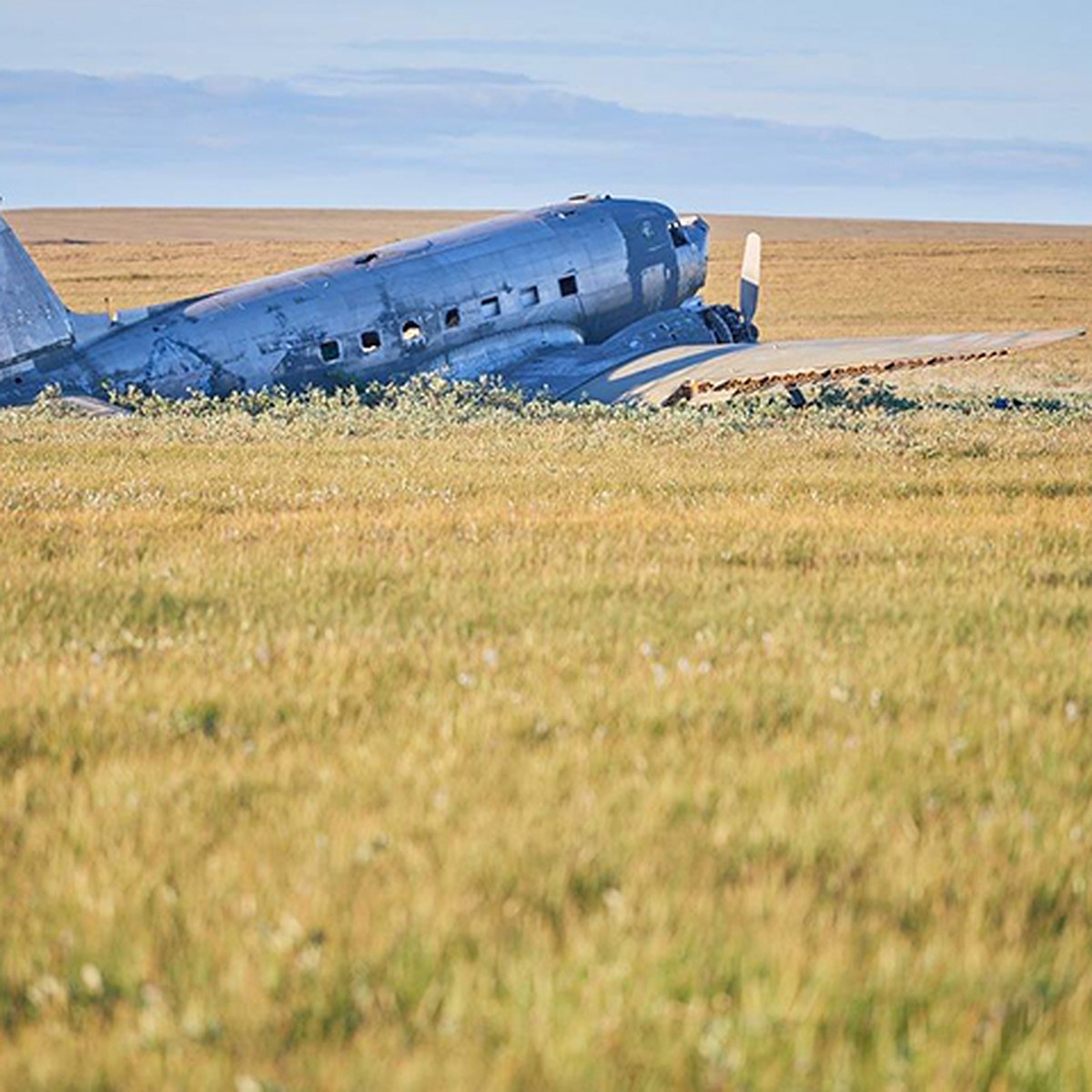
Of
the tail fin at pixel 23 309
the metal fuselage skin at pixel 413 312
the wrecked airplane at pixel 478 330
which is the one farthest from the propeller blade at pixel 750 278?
the tail fin at pixel 23 309

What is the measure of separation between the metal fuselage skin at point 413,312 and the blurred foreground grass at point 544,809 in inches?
590

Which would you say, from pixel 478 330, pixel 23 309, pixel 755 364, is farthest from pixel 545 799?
pixel 478 330

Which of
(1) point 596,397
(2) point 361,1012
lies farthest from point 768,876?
(1) point 596,397

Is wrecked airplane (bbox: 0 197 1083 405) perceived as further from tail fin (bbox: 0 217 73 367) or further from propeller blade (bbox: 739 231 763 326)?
propeller blade (bbox: 739 231 763 326)

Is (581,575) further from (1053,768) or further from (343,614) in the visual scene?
(1053,768)

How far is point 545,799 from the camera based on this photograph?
5.46 metres

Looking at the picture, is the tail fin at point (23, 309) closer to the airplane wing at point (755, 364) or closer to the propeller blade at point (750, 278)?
the airplane wing at point (755, 364)

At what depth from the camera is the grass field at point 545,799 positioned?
3.78 m

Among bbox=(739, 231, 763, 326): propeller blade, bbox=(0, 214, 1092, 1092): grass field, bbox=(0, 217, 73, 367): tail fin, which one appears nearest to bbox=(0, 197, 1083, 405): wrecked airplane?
bbox=(0, 217, 73, 367): tail fin

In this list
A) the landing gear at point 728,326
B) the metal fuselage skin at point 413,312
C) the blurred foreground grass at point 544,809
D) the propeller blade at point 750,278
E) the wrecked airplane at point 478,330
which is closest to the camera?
the blurred foreground grass at point 544,809

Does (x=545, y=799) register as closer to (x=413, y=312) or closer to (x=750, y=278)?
(x=413, y=312)

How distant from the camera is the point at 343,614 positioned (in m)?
9.11

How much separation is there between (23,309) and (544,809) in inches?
875

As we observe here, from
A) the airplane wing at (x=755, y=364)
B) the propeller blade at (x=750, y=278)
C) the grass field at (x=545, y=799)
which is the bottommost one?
the grass field at (x=545, y=799)
